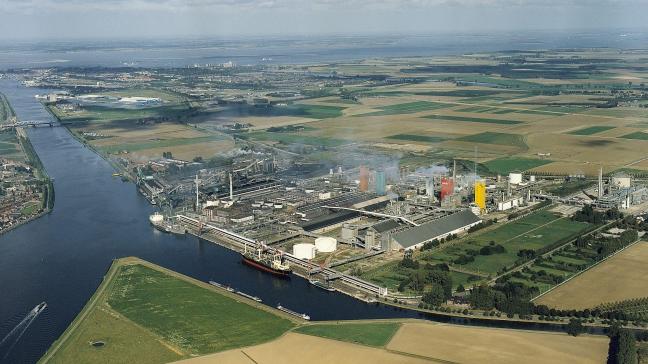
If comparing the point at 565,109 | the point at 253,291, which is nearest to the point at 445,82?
the point at 565,109

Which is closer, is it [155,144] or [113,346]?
[113,346]

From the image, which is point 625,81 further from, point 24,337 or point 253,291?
point 24,337

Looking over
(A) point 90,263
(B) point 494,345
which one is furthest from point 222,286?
(B) point 494,345

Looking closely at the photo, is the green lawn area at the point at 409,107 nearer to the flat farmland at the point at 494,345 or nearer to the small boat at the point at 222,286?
the small boat at the point at 222,286

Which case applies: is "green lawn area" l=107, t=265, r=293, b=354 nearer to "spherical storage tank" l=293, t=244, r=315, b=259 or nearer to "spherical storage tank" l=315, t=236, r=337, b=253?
"spherical storage tank" l=293, t=244, r=315, b=259

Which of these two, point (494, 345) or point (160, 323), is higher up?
point (494, 345)

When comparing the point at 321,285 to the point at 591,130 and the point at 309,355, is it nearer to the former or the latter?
the point at 309,355
